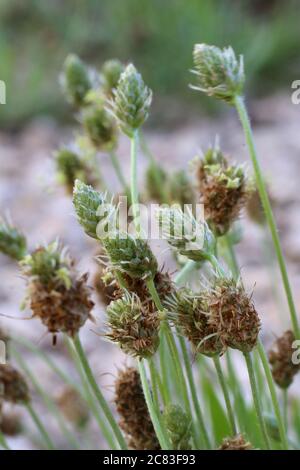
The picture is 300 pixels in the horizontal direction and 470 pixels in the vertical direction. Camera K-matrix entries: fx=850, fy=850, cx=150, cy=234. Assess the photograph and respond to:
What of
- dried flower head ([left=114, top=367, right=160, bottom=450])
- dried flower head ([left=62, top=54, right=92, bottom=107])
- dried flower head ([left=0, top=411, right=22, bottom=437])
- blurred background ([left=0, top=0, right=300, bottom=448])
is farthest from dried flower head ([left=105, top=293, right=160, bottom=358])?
blurred background ([left=0, top=0, right=300, bottom=448])

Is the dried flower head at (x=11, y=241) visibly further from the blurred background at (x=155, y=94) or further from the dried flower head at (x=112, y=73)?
the blurred background at (x=155, y=94)

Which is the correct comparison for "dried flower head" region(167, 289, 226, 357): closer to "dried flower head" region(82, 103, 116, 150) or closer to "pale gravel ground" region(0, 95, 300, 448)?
"dried flower head" region(82, 103, 116, 150)

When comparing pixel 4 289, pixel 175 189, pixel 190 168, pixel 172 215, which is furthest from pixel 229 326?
pixel 4 289

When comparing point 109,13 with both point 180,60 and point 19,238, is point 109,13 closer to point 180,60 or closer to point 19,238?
point 180,60

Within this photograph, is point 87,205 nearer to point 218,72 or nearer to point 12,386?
point 218,72

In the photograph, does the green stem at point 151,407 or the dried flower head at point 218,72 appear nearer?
the green stem at point 151,407

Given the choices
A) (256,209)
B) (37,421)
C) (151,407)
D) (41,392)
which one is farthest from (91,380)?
(256,209)

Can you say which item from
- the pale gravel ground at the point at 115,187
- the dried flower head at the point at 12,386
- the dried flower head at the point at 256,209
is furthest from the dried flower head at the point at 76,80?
the pale gravel ground at the point at 115,187
